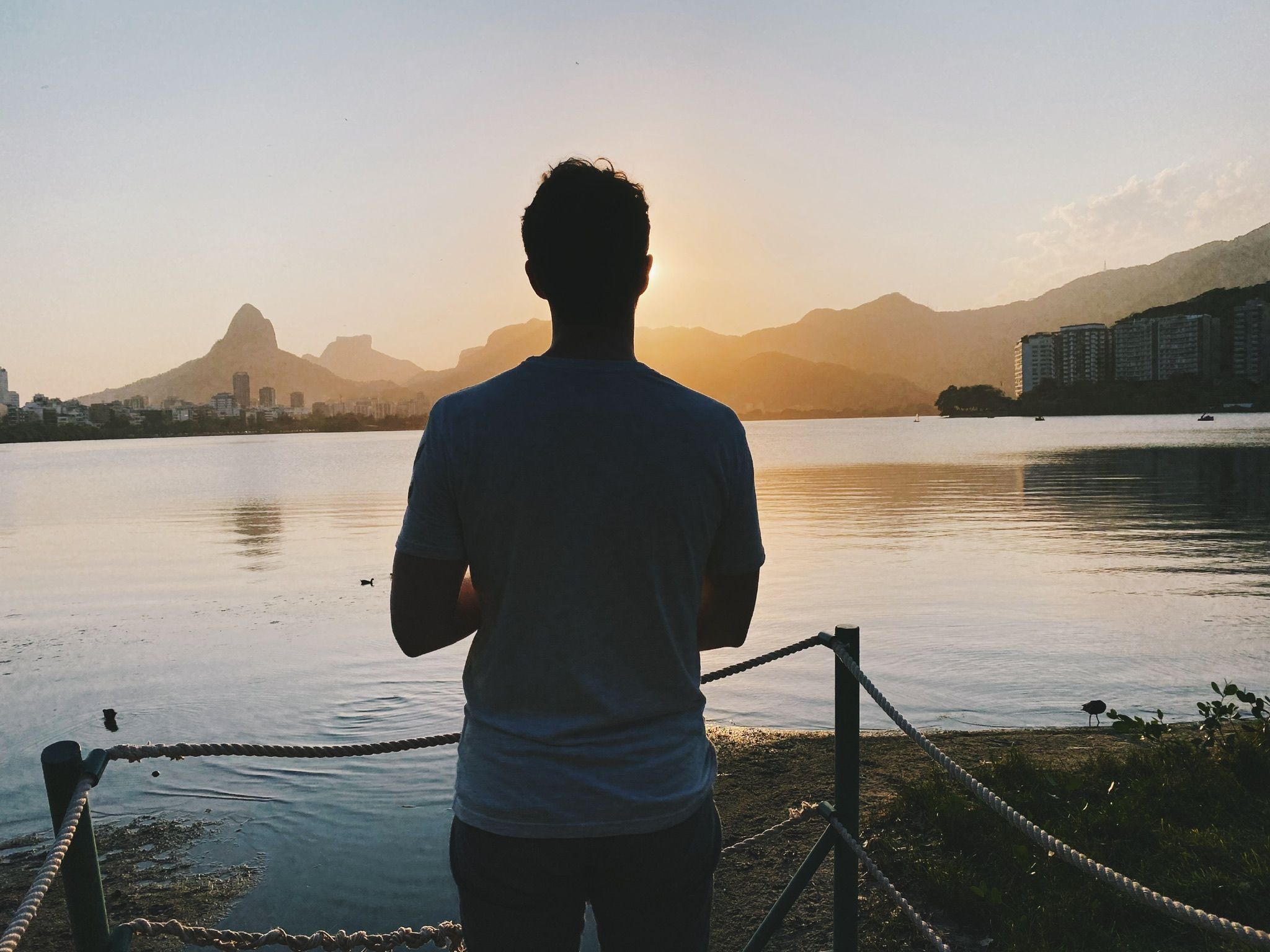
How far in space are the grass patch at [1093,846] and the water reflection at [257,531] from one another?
67.3 feet

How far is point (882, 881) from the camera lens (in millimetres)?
3352

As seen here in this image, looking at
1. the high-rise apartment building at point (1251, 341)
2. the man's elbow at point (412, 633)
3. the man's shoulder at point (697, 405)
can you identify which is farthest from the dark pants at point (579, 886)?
the high-rise apartment building at point (1251, 341)

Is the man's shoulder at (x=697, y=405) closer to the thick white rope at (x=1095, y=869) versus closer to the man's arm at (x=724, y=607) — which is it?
Result: the man's arm at (x=724, y=607)

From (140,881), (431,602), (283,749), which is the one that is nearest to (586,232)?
(431,602)

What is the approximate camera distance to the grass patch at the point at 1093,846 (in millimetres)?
4645

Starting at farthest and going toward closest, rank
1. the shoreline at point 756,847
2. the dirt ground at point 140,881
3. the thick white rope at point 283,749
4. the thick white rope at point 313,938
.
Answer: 1. the dirt ground at point 140,881
2. the shoreline at point 756,847
3. the thick white rope at point 313,938
4. the thick white rope at point 283,749

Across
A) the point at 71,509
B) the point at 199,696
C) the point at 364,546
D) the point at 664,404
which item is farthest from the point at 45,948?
the point at 71,509

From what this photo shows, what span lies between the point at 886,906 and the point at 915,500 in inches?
1371

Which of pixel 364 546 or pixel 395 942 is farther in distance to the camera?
pixel 364 546

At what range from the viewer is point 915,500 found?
3844 cm

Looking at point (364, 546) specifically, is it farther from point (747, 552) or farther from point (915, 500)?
point (747, 552)

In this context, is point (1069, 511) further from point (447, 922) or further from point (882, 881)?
point (447, 922)

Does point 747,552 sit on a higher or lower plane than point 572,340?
lower

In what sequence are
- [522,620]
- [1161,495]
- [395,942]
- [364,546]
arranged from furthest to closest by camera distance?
[1161,495], [364,546], [395,942], [522,620]
